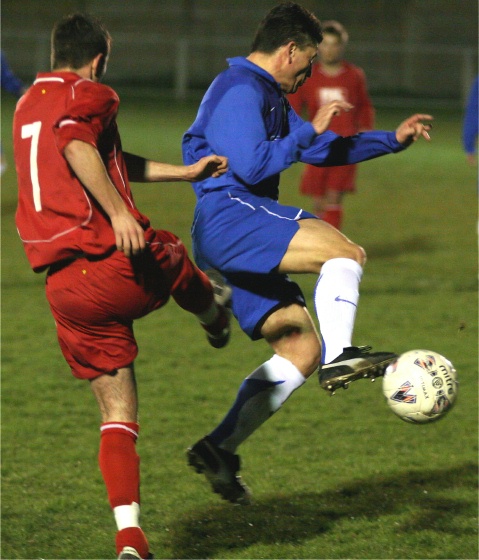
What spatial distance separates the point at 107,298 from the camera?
3789 millimetres

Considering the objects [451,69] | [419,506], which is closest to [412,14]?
[451,69]

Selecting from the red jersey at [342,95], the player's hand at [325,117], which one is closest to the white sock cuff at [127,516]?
the player's hand at [325,117]

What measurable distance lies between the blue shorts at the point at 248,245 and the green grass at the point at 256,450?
0.92m

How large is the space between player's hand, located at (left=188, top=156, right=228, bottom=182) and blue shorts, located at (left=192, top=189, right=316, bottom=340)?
281 millimetres

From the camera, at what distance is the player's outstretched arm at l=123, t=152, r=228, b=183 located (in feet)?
13.3

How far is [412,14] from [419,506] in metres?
32.7

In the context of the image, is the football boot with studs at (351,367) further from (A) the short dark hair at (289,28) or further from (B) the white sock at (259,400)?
(A) the short dark hair at (289,28)

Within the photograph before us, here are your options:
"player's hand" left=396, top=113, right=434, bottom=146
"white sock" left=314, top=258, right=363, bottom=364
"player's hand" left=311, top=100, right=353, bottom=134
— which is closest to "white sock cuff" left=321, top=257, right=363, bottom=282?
"white sock" left=314, top=258, right=363, bottom=364

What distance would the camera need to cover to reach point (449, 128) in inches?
985

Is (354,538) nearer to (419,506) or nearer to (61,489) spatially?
(419,506)

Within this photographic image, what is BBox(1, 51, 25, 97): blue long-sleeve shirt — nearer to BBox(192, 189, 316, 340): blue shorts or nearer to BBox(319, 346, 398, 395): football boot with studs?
BBox(192, 189, 316, 340): blue shorts

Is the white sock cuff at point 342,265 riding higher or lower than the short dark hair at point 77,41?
lower

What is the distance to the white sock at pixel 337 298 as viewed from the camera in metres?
4.06

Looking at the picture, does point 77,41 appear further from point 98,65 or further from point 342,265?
point 342,265
